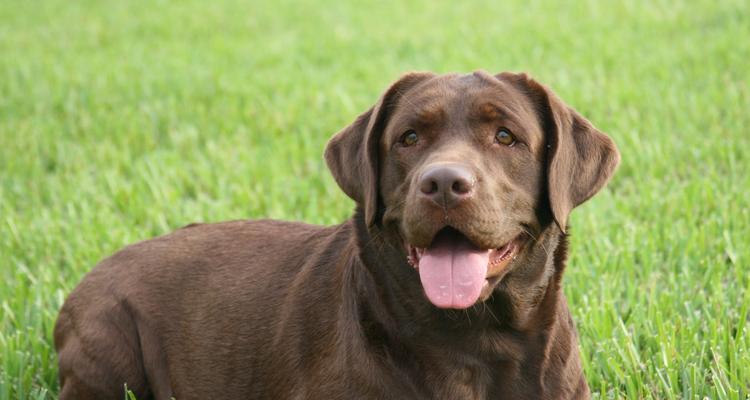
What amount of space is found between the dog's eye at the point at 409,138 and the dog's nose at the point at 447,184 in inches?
18.5

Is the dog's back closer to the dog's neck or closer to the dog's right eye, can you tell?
the dog's neck

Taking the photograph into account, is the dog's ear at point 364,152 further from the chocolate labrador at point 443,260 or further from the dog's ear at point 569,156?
the dog's ear at point 569,156

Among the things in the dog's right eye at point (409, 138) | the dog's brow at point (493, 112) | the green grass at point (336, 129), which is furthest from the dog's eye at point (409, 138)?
the green grass at point (336, 129)

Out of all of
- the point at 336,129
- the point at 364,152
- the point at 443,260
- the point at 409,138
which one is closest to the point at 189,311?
the point at 364,152

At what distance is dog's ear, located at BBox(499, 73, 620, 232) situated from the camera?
3.71m

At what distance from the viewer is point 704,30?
39.9ft

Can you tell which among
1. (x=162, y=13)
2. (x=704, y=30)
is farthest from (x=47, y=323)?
(x=162, y=13)

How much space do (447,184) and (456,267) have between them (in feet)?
1.15

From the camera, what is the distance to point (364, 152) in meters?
3.89

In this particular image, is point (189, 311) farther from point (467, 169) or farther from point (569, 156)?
point (569, 156)

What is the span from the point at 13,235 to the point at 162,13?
11.2 metres

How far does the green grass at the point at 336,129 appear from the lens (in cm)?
493

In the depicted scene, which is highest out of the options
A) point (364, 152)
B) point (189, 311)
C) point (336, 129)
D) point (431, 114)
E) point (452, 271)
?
point (431, 114)

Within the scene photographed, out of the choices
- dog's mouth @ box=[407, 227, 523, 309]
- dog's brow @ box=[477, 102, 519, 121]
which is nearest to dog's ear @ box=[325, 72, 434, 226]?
dog's mouth @ box=[407, 227, 523, 309]
